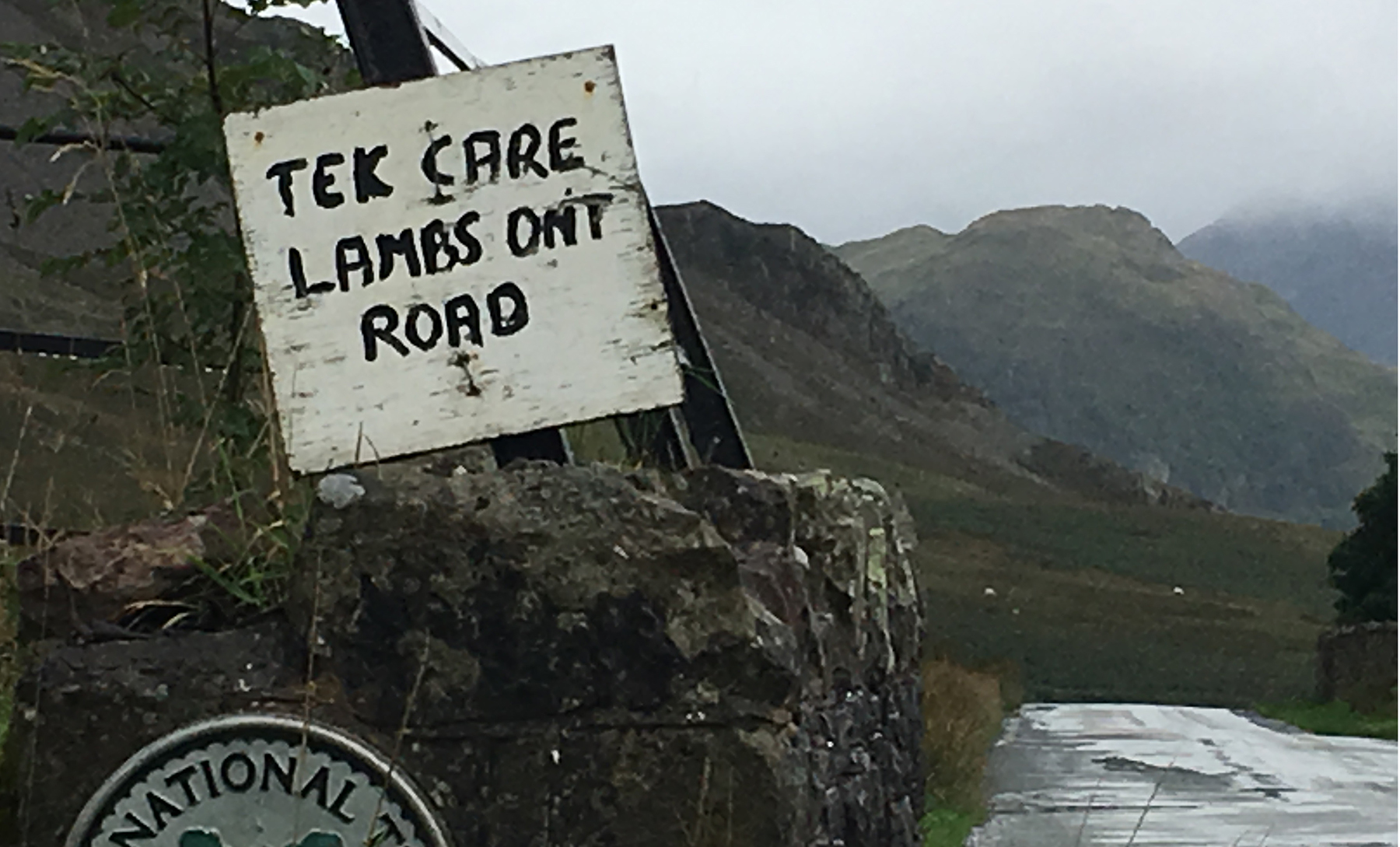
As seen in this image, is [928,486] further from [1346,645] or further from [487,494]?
[487,494]

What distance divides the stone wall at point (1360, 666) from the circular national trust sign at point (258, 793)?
17.4 m

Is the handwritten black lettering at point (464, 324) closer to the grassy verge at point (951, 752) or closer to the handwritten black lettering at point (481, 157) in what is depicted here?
the handwritten black lettering at point (481, 157)

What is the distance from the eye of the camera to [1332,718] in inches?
686

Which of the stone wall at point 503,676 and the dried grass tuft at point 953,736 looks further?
the dried grass tuft at point 953,736

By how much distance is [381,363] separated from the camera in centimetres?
261

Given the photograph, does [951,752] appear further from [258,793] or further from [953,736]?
[258,793]

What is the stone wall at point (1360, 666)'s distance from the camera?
18.7 meters

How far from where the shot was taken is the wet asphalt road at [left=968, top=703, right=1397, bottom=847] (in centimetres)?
770

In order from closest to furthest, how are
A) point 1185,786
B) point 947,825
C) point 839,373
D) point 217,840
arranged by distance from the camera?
point 217,840
point 947,825
point 1185,786
point 839,373

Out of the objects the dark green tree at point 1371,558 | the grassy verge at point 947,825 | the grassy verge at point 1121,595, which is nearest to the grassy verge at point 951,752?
the grassy verge at point 947,825

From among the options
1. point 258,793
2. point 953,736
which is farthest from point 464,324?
point 953,736

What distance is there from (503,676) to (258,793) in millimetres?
328

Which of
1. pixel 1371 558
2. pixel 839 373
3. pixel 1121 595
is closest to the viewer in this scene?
pixel 1371 558

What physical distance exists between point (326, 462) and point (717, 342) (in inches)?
4317
